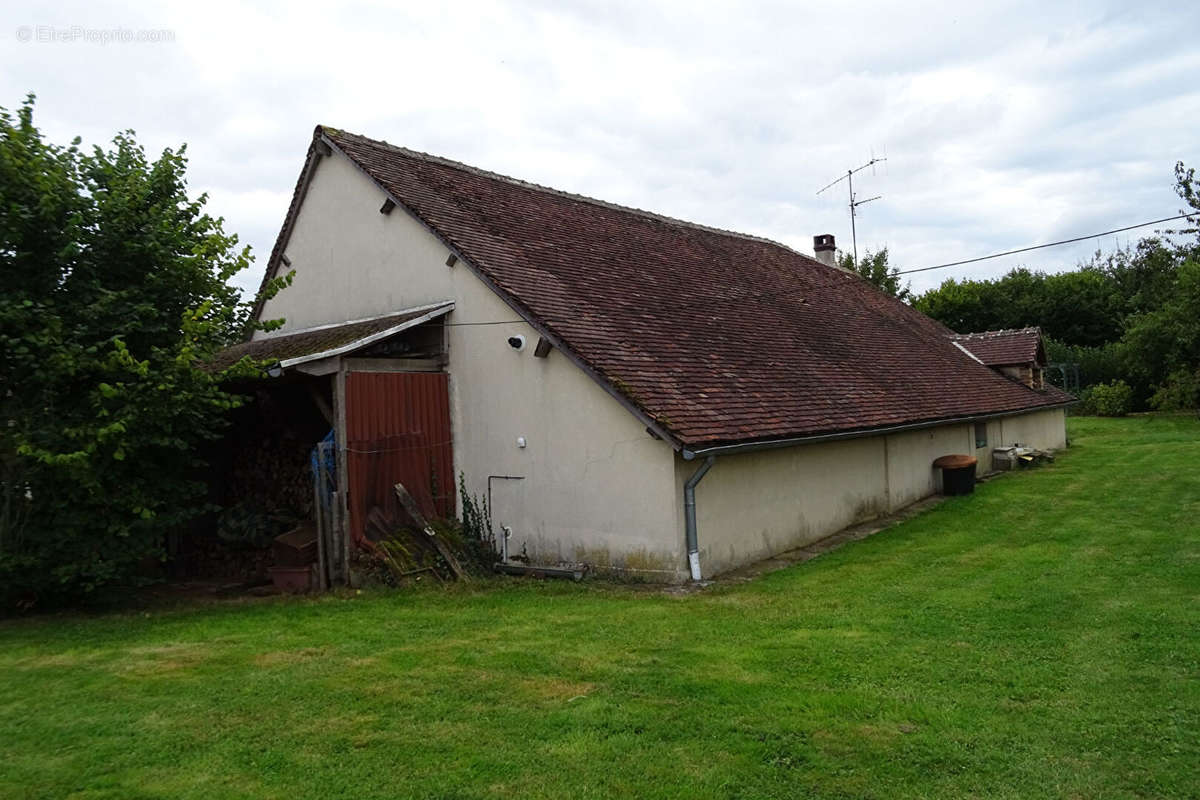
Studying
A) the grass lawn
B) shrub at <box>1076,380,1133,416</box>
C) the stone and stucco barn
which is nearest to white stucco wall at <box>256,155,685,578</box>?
the stone and stucco barn

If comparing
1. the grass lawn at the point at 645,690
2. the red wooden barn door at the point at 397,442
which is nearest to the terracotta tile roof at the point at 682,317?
the red wooden barn door at the point at 397,442

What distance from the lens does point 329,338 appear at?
39.9 ft

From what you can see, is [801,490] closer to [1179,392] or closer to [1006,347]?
[1006,347]

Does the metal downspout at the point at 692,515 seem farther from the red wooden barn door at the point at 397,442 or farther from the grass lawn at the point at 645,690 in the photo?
the red wooden barn door at the point at 397,442

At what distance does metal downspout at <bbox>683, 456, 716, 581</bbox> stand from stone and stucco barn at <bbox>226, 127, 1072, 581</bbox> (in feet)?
0.09

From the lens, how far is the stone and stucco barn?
406 inches

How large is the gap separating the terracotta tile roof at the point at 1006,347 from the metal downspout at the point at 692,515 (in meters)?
16.9

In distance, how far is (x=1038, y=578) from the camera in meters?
9.27

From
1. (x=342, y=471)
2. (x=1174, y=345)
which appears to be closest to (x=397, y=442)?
(x=342, y=471)

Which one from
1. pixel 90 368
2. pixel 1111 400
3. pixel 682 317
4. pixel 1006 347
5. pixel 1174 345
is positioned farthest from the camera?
pixel 1111 400

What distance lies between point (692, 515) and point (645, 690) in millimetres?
4094

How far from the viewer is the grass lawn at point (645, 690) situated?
15.0ft

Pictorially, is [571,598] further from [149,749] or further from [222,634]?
[149,749]

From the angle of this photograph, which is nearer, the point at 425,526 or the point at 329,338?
the point at 425,526
